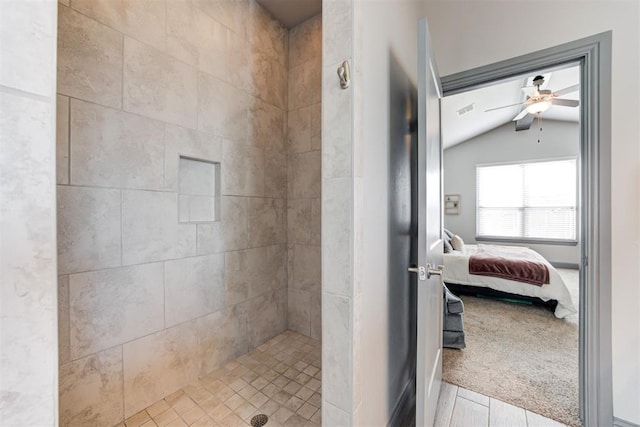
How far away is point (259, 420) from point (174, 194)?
1515 millimetres

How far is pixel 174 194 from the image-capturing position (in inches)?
68.9

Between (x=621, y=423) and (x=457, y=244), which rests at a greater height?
(x=457, y=244)


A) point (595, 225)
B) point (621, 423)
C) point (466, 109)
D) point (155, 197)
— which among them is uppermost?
point (466, 109)

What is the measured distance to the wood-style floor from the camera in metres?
1.58

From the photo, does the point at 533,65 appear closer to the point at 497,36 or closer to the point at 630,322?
the point at 497,36

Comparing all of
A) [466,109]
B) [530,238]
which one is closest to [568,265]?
[530,238]

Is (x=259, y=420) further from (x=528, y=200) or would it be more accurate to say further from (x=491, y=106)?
(x=528, y=200)

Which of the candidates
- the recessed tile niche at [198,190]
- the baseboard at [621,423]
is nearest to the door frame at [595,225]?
the baseboard at [621,423]

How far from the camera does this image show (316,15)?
2.50 m

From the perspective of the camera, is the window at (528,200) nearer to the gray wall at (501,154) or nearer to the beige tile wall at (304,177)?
the gray wall at (501,154)

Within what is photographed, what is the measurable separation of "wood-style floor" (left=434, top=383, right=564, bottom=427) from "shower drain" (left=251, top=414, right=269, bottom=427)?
104cm

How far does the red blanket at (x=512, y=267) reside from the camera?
3.37 metres

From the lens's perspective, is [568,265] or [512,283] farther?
[568,265]

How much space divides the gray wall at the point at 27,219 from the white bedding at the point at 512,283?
14.3 feet
